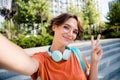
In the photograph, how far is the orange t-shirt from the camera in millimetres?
1274

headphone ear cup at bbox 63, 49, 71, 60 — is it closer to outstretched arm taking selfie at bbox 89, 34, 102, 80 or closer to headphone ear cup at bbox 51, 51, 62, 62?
headphone ear cup at bbox 51, 51, 62, 62

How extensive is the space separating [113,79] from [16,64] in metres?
5.51

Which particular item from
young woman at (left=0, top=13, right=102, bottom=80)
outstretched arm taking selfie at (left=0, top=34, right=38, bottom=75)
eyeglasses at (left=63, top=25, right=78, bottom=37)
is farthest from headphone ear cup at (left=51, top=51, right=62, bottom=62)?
outstretched arm taking selfie at (left=0, top=34, right=38, bottom=75)

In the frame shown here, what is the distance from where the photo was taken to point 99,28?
121 ft

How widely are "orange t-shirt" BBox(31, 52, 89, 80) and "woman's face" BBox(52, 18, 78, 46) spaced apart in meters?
0.13

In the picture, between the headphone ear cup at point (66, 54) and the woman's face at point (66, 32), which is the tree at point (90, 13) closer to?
the woman's face at point (66, 32)

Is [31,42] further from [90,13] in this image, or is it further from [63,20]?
[90,13]

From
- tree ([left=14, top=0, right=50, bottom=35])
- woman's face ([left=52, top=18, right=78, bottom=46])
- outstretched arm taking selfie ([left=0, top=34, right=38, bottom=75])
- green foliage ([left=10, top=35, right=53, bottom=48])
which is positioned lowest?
green foliage ([left=10, top=35, right=53, bottom=48])

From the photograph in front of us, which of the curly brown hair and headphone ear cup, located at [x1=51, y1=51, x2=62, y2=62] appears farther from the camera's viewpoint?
the curly brown hair

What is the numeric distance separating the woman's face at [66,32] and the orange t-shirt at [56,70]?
0.13 meters

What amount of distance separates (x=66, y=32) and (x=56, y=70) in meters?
0.25

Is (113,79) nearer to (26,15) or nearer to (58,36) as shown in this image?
(58,36)

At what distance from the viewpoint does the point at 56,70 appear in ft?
4.27

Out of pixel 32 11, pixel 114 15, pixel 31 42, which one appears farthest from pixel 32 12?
pixel 114 15
